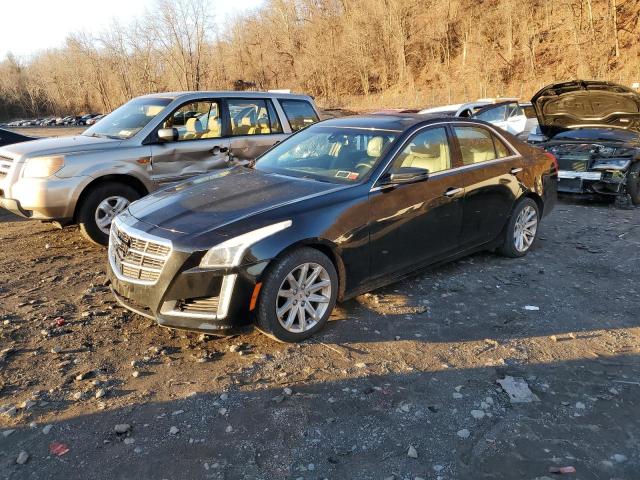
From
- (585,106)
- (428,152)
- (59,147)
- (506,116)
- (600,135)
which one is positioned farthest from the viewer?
(506,116)

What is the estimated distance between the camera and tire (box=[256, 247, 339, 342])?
3.62m

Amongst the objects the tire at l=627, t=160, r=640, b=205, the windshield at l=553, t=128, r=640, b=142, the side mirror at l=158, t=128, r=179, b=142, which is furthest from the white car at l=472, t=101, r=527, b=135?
the side mirror at l=158, t=128, r=179, b=142

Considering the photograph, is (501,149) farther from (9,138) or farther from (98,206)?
(9,138)

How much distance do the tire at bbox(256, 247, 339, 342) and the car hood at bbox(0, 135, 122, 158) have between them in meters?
3.64

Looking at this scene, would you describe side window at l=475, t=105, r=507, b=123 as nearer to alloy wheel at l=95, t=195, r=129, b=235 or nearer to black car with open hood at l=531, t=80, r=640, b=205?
black car with open hood at l=531, t=80, r=640, b=205

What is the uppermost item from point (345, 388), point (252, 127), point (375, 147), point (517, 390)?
point (252, 127)

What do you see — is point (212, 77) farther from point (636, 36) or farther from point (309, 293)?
point (309, 293)

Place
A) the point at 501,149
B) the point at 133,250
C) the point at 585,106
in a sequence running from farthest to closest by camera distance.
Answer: the point at 585,106 < the point at 501,149 < the point at 133,250

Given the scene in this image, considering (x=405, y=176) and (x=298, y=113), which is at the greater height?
(x=298, y=113)

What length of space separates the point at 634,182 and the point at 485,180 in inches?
185

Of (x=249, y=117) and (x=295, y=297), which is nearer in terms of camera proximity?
(x=295, y=297)

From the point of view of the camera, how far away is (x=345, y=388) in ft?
10.9

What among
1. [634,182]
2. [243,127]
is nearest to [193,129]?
[243,127]

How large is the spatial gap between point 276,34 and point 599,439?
65.1 metres
